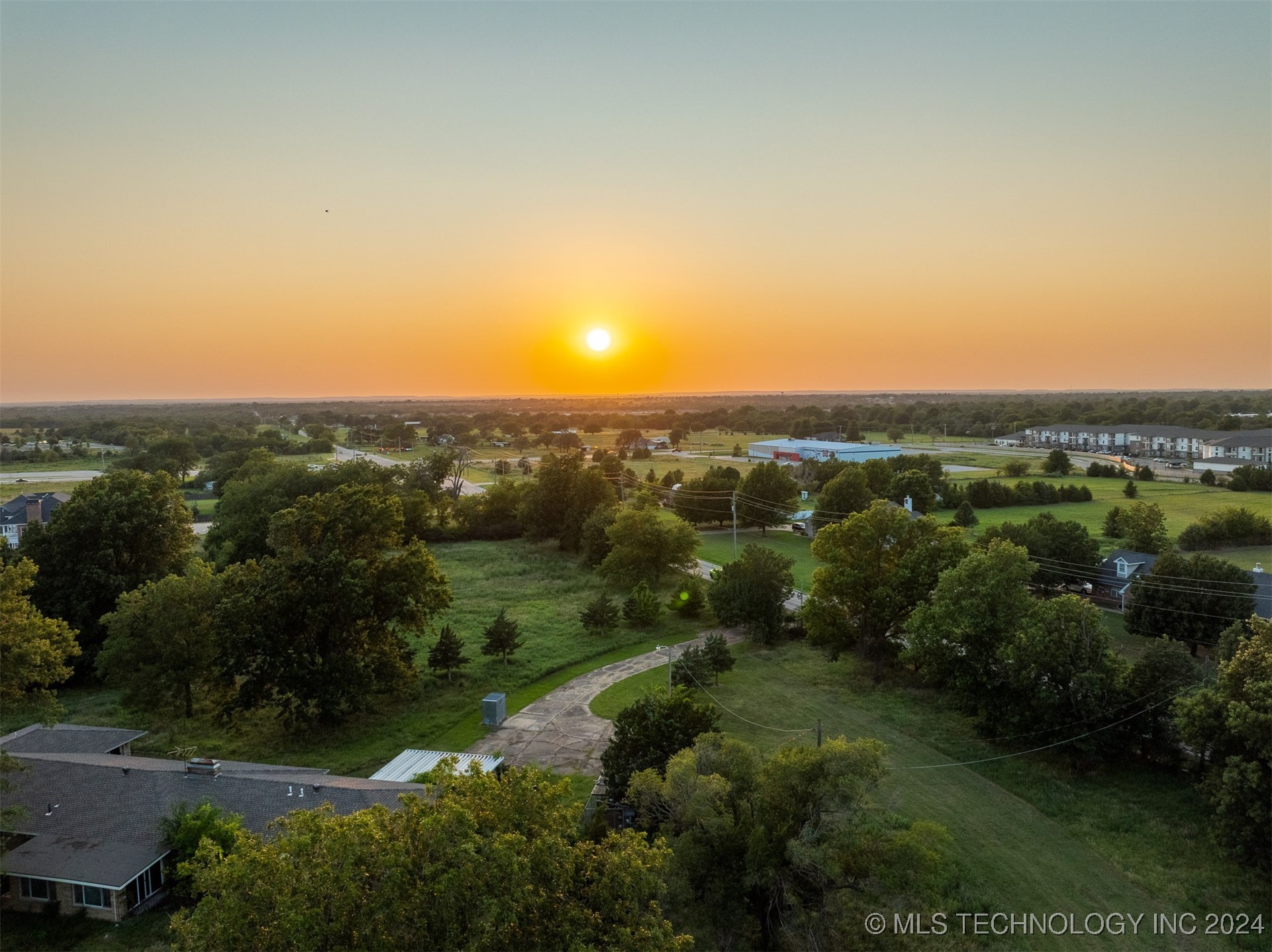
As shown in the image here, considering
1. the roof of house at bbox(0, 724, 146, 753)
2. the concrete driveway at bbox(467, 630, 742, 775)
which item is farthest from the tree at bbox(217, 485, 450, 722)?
the concrete driveway at bbox(467, 630, 742, 775)

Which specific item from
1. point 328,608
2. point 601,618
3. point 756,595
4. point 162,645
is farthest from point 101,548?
point 756,595

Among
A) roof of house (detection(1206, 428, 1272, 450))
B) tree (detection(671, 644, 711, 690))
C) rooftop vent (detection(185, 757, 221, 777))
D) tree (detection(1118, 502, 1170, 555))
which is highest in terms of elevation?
roof of house (detection(1206, 428, 1272, 450))

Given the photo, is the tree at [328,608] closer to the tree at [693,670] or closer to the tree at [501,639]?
the tree at [501,639]

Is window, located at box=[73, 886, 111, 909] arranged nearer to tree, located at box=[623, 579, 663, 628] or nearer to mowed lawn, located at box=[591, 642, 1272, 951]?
mowed lawn, located at box=[591, 642, 1272, 951]

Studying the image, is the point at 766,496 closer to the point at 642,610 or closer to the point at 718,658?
the point at 642,610

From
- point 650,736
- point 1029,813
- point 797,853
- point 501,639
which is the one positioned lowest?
point 1029,813

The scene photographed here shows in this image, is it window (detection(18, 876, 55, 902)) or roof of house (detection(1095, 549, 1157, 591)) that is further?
roof of house (detection(1095, 549, 1157, 591))
